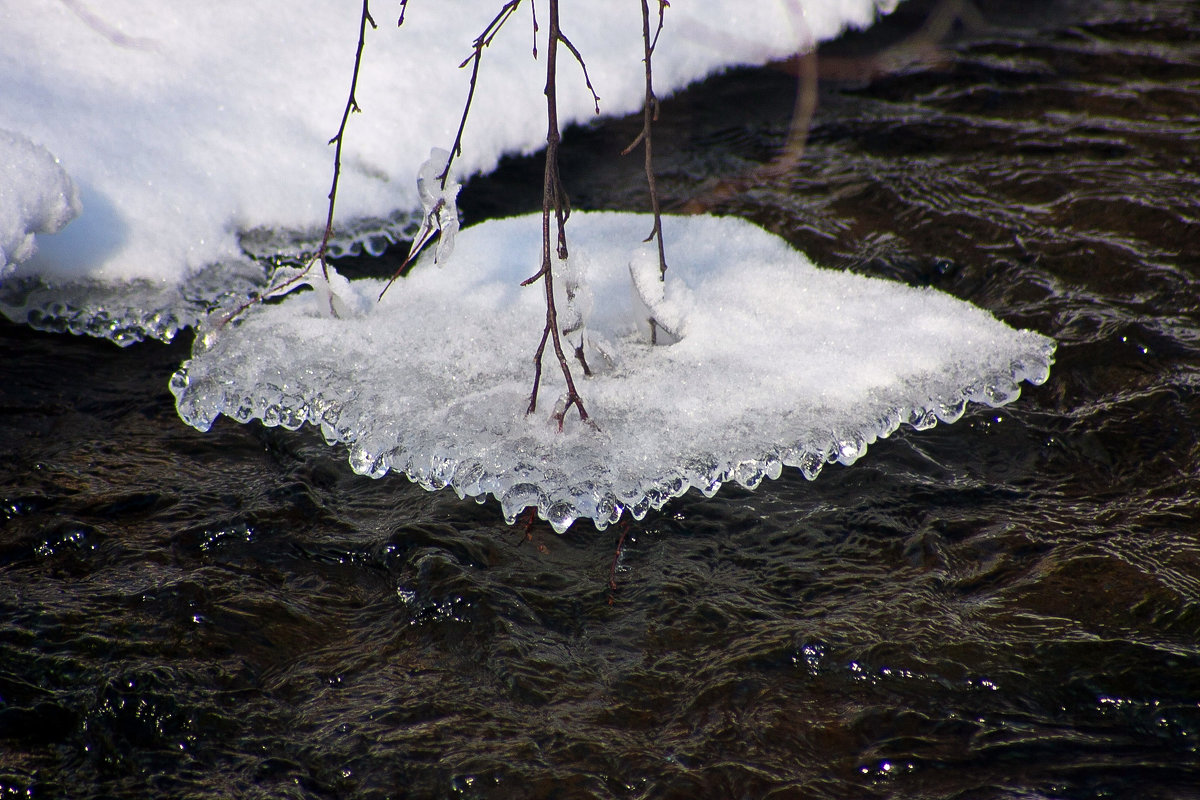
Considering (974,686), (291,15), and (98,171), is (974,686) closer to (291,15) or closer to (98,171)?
(98,171)

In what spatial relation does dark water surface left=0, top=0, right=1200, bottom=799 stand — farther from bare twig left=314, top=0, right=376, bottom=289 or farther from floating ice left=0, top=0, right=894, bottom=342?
bare twig left=314, top=0, right=376, bottom=289

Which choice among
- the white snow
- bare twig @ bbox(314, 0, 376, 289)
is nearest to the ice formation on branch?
bare twig @ bbox(314, 0, 376, 289)

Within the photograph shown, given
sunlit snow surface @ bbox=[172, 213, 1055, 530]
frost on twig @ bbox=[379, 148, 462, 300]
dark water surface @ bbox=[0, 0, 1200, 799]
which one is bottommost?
dark water surface @ bbox=[0, 0, 1200, 799]

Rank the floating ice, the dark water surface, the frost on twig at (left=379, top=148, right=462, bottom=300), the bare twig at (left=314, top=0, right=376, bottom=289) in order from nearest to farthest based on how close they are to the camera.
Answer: the dark water surface, the bare twig at (left=314, top=0, right=376, bottom=289), the frost on twig at (left=379, top=148, right=462, bottom=300), the floating ice

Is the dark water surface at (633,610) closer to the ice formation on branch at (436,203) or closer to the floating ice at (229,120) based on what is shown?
the floating ice at (229,120)

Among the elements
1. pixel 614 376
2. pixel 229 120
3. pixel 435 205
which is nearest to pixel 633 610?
pixel 614 376

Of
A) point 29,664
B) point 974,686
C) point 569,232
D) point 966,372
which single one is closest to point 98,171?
point 569,232

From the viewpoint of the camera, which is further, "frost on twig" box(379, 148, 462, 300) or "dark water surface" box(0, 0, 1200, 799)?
"frost on twig" box(379, 148, 462, 300)

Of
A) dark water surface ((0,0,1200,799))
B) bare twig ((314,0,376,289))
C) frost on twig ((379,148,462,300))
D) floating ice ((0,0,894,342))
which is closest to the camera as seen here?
dark water surface ((0,0,1200,799))
